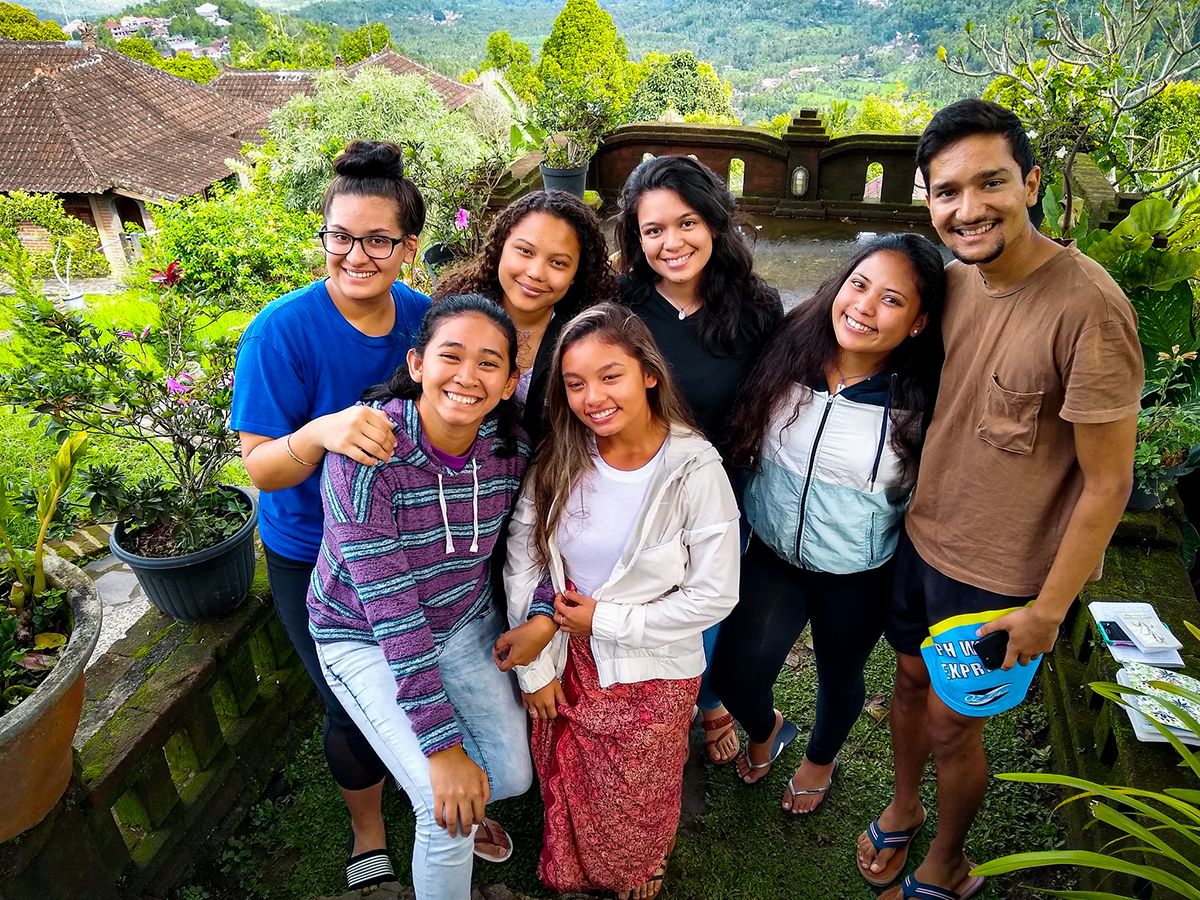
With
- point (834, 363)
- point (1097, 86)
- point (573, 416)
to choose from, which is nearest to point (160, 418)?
point (573, 416)

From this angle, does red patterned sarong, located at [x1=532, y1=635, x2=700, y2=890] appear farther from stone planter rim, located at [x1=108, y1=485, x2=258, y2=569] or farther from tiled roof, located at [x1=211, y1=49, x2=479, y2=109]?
tiled roof, located at [x1=211, y1=49, x2=479, y2=109]

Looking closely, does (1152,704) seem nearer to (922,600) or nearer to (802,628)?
(922,600)

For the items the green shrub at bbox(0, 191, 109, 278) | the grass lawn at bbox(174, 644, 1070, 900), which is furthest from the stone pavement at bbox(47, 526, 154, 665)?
the green shrub at bbox(0, 191, 109, 278)

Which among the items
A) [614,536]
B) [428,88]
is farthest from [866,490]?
[428,88]

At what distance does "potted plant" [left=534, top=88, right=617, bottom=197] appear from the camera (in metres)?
6.50

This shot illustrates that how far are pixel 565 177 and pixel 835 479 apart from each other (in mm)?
4751

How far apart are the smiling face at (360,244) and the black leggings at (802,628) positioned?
1278 mm

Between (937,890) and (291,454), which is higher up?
(291,454)

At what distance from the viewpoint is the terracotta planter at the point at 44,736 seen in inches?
63.0

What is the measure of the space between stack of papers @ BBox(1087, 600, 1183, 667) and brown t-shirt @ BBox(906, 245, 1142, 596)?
777mm

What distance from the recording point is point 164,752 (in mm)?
2197

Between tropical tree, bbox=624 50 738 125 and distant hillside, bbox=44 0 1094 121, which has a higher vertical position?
distant hillside, bbox=44 0 1094 121

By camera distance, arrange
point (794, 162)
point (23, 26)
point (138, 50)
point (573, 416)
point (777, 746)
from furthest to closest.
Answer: point (138, 50) < point (23, 26) < point (794, 162) < point (777, 746) < point (573, 416)

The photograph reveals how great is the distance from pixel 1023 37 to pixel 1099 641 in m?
5.04
